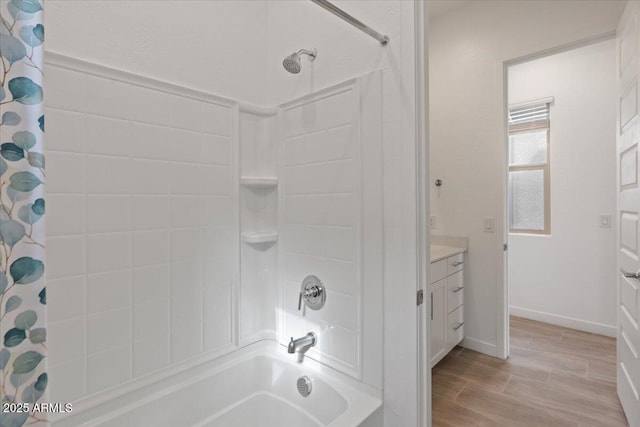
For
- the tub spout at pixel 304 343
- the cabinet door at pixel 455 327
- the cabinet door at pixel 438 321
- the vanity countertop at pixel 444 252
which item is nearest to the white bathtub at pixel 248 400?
the tub spout at pixel 304 343

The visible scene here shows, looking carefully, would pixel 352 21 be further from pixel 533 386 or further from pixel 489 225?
pixel 533 386

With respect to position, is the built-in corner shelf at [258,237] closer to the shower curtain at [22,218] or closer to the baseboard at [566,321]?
the shower curtain at [22,218]

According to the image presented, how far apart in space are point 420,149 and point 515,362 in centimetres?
226

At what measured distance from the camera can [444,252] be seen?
2473 mm

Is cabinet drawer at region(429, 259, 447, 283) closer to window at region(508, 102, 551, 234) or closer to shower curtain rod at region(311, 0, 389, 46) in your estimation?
shower curtain rod at region(311, 0, 389, 46)

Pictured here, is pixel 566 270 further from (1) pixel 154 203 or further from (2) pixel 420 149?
(1) pixel 154 203

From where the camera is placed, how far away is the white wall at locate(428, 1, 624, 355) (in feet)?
8.02

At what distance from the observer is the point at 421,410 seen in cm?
122

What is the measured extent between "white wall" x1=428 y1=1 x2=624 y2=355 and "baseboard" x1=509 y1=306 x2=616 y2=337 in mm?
1214

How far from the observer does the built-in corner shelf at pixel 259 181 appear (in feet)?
5.47

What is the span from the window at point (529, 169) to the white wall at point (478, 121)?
4.02 ft

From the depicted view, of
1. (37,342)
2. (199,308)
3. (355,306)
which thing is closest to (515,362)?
(355,306)

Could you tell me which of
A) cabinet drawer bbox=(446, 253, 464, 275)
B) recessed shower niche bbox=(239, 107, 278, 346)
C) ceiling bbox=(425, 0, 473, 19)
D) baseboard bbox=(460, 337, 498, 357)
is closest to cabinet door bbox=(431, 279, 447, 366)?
cabinet drawer bbox=(446, 253, 464, 275)

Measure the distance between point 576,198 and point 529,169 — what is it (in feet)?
1.79
